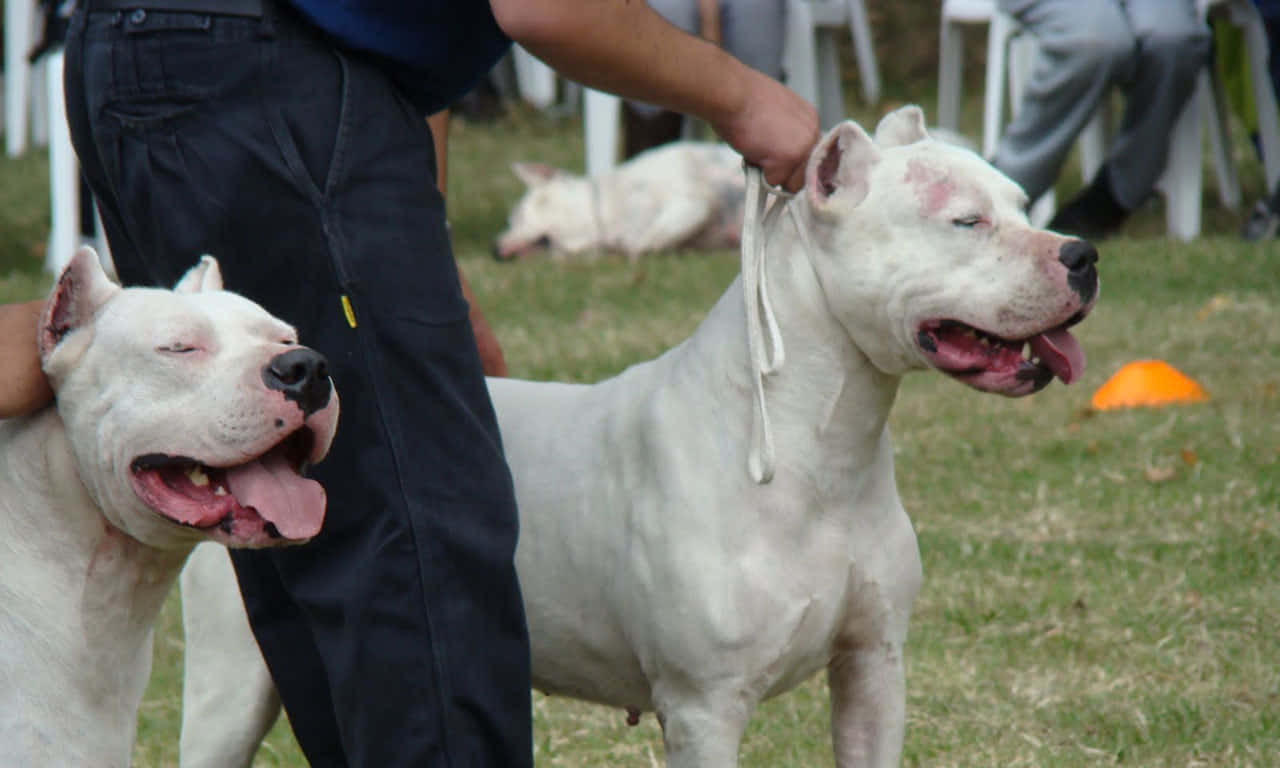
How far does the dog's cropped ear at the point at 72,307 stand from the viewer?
253 cm

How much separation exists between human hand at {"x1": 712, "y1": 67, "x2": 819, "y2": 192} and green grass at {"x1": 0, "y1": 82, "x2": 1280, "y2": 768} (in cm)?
A: 156

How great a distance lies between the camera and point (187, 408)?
95.8 inches

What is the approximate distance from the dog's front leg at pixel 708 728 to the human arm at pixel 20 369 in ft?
3.80

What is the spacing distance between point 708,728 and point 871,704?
1.07ft

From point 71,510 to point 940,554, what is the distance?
3180mm

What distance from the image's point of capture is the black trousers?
2.64 m

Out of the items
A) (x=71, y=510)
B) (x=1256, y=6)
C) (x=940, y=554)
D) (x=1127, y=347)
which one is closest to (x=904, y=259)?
(x=71, y=510)

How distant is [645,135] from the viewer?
11.4 metres

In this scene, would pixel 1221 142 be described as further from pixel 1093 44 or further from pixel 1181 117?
pixel 1093 44

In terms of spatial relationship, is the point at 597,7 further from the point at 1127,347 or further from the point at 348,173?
the point at 1127,347

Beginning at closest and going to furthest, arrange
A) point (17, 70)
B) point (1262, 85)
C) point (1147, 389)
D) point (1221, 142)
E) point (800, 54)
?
point (1147, 389)
point (1262, 85)
point (1221, 142)
point (800, 54)
point (17, 70)

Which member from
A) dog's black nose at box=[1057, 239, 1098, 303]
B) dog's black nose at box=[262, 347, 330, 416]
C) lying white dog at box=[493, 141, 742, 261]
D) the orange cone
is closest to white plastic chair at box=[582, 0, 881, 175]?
lying white dog at box=[493, 141, 742, 261]

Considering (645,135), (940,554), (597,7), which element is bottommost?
(645,135)

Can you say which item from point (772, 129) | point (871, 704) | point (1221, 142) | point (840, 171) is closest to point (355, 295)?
point (772, 129)
